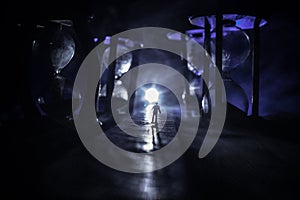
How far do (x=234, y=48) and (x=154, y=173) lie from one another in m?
3.48

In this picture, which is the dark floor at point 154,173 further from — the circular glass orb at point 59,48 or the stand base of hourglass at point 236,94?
the stand base of hourglass at point 236,94

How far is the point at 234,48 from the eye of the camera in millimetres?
4723

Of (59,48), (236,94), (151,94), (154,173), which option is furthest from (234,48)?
(151,94)

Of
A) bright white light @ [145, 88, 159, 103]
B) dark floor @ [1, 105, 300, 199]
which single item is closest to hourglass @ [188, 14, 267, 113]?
dark floor @ [1, 105, 300, 199]

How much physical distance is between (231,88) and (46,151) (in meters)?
3.20

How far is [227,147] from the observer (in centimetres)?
271

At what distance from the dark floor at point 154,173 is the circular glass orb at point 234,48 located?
2.00 metres

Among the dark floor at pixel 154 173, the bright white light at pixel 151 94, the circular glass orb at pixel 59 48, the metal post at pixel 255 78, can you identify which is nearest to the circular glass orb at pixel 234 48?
the metal post at pixel 255 78

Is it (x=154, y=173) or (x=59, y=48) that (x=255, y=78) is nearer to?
(x=59, y=48)

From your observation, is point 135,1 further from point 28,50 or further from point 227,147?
point 227,147

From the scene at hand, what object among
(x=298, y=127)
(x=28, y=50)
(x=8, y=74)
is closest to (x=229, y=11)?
(x=298, y=127)

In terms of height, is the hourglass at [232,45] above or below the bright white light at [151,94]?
above

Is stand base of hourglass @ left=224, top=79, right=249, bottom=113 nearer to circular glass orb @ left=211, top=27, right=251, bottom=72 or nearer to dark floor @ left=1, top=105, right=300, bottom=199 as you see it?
circular glass orb @ left=211, top=27, right=251, bottom=72

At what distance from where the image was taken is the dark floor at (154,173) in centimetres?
141
